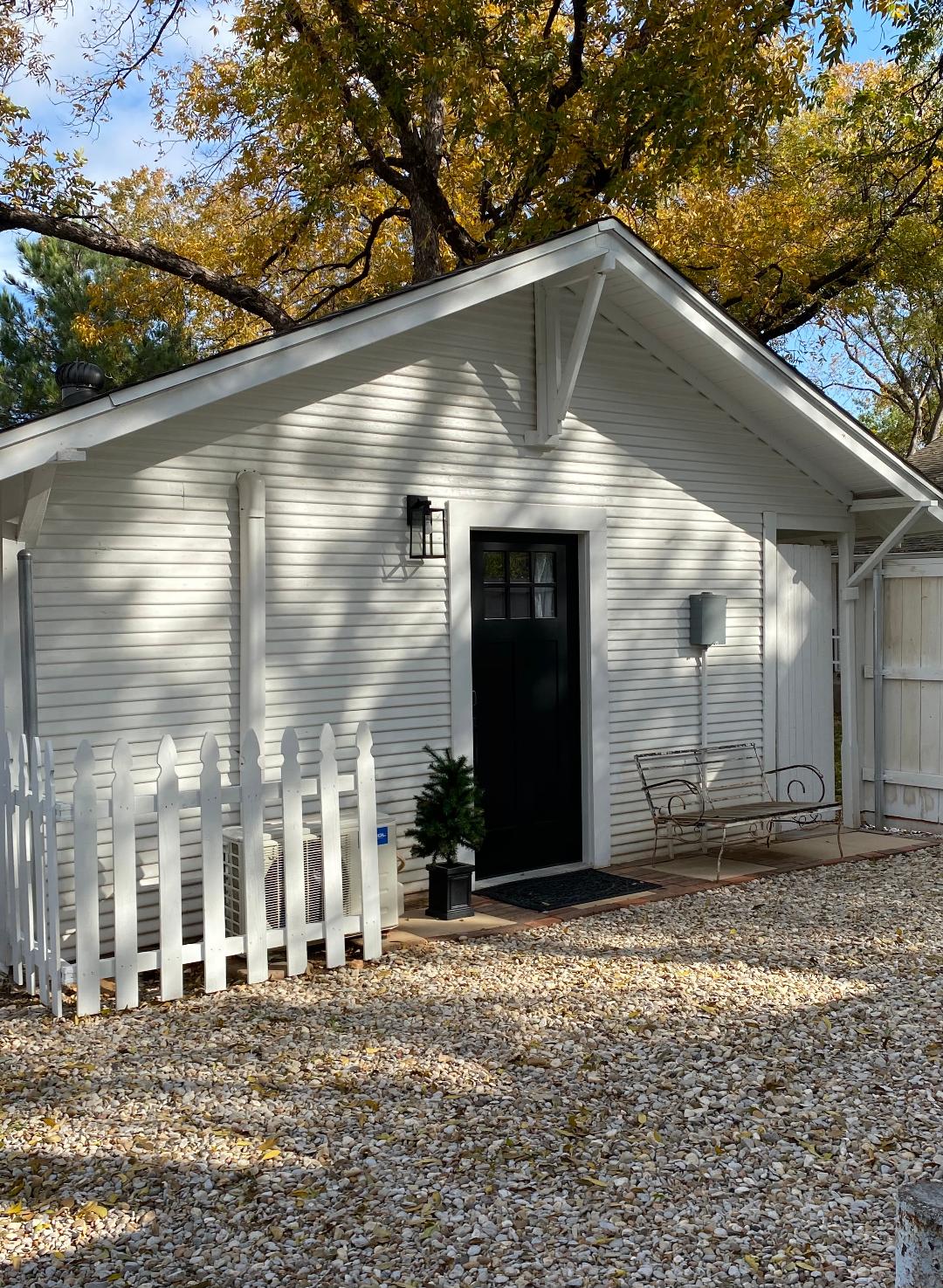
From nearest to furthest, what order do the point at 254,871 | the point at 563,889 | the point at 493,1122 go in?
1. the point at 493,1122
2. the point at 254,871
3. the point at 563,889

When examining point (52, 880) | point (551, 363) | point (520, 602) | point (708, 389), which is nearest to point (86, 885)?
point (52, 880)

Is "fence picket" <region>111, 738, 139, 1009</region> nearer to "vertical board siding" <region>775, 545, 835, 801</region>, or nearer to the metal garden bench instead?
the metal garden bench

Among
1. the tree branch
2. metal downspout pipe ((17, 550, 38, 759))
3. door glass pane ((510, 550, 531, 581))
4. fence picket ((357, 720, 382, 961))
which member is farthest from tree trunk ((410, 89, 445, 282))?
fence picket ((357, 720, 382, 961))

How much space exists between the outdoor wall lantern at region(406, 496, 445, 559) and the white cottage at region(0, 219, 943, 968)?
1.3 inches

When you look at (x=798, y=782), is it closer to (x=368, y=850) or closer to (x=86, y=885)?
(x=368, y=850)

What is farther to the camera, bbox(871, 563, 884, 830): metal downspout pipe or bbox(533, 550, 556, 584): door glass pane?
bbox(871, 563, 884, 830): metal downspout pipe

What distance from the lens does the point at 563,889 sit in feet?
25.7

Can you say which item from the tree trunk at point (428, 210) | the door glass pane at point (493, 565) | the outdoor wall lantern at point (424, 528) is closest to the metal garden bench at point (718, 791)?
the door glass pane at point (493, 565)

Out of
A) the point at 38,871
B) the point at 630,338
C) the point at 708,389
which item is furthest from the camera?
the point at 708,389

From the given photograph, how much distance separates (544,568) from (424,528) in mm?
1210

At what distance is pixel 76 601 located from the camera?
6238 millimetres

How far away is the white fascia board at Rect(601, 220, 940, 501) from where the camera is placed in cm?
785

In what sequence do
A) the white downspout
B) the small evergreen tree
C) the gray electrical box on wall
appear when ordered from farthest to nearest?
1. the gray electrical box on wall
2. the small evergreen tree
3. the white downspout

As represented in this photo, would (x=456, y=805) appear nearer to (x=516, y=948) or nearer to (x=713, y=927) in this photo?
(x=516, y=948)
